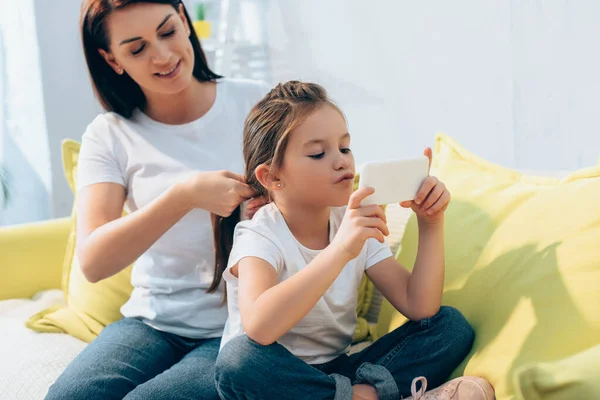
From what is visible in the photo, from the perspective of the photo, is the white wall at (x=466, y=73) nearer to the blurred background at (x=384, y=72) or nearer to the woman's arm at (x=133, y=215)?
the blurred background at (x=384, y=72)

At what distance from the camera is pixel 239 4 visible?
112 inches

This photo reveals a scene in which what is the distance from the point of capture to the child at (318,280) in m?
1.08

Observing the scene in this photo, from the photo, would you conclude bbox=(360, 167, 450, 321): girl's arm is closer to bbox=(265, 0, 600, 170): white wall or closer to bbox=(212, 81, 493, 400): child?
bbox=(212, 81, 493, 400): child

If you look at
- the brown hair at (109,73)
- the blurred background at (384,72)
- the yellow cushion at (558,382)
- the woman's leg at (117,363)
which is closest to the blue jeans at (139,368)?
the woman's leg at (117,363)

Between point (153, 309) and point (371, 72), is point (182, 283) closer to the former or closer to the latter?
point (153, 309)

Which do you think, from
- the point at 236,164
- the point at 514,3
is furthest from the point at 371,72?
the point at 236,164

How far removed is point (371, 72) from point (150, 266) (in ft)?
3.35

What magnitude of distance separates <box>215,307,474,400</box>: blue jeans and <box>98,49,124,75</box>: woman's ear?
2.12 feet

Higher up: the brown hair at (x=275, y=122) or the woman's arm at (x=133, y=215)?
the brown hair at (x=275, y=122)

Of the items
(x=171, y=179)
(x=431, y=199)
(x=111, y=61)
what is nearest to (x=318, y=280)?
(x=431, y=199)

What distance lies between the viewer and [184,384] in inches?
46.8

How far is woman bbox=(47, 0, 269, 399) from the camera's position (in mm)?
1274

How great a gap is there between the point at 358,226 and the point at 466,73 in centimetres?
88

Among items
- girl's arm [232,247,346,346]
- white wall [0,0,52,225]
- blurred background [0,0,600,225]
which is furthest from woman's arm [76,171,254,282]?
white wall [0,0,52,225]
